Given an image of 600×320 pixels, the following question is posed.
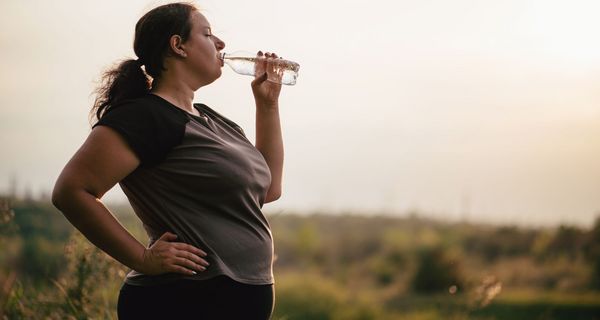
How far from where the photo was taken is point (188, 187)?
7.48ft

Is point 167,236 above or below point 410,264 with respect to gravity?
above

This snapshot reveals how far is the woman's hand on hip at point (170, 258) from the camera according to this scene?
2.20m

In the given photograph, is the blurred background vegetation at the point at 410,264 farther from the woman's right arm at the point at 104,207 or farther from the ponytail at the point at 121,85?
the woman's right arm at the point at 104,207

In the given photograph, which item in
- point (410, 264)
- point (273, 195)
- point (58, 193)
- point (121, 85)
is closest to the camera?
point (58, 193)

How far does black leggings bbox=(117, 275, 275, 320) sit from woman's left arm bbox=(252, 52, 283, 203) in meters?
0.55

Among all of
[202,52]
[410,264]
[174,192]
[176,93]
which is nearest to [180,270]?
[174,192]

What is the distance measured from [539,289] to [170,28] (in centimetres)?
1893

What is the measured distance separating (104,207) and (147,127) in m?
0.26

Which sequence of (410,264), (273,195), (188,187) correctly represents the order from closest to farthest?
(188,187), (273,195), (410,264)

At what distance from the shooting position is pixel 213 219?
7.55 ft

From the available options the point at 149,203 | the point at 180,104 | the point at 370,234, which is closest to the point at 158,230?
the point at 149,203

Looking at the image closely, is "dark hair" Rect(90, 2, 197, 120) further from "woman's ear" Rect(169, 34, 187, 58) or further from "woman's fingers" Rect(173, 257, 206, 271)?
"woman's fingers" Rect(173, 257, 206, 271)

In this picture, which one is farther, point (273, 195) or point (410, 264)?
point (410, 264)

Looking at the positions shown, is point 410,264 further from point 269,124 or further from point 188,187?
point 188,187
